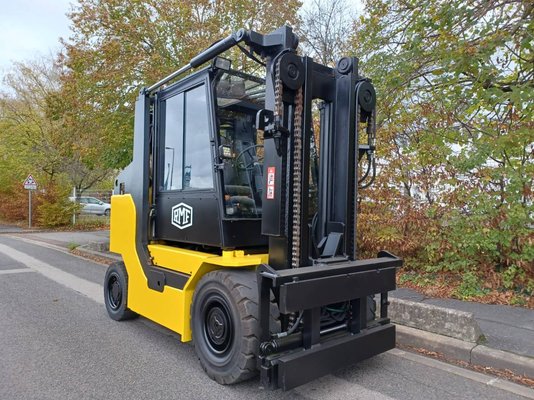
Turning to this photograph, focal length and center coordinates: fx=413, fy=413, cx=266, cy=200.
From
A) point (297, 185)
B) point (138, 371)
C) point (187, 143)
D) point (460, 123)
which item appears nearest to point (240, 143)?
point (187, 143)

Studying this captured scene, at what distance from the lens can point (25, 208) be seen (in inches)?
888

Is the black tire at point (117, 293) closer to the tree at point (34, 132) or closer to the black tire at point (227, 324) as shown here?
the black tire at point (227, 324)

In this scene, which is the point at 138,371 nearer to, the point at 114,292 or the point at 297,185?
the point at 114,292

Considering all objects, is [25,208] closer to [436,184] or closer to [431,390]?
[436,184]

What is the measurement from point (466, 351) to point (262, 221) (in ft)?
8.18

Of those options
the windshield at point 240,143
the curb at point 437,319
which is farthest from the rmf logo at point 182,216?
the curb at point 437,319

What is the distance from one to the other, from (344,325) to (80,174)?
82.4ft

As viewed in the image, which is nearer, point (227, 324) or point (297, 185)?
point (297, 185)

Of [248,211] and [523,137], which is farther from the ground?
[523,137]

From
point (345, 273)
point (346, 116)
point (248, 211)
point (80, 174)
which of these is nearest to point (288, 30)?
point (346, 116)

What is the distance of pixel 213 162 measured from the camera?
395 centimetres

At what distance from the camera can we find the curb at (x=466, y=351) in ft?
12.6

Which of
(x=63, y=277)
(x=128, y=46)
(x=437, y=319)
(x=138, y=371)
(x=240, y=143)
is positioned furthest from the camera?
(x=128, y=46)

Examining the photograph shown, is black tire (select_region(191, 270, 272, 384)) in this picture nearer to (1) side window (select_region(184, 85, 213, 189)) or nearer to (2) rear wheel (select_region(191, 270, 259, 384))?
(2) rear wheel (select_region(191, 270, 259, 384))
